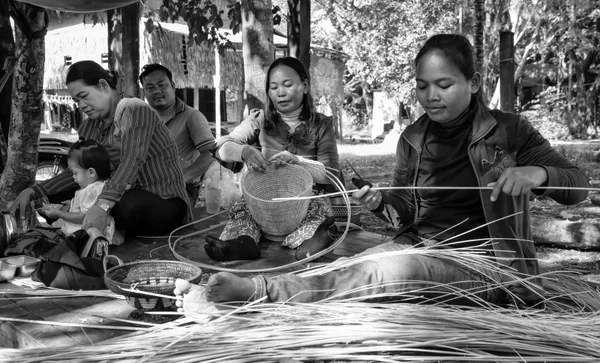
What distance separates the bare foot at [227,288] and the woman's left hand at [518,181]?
2.85 ft

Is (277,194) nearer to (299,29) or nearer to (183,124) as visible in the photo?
(183,124)

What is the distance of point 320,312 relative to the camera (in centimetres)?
187

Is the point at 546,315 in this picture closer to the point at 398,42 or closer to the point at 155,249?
the point at 155,249

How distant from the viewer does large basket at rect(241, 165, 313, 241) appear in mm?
3369

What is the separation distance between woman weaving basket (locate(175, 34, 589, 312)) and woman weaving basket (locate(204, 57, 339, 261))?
84 centimetres

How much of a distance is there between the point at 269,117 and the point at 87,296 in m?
1.60

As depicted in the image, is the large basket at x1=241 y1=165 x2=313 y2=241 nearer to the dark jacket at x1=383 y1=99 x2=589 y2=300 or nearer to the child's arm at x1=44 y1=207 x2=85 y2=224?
the child's arm at x1=44 y1=207 x2=85 y2=224

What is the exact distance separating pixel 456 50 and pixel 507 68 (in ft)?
13.3

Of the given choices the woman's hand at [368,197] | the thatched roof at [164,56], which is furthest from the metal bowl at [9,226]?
the thatched roof at [164,56]

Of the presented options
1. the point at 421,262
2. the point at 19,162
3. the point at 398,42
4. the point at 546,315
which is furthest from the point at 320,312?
the point at 398,42

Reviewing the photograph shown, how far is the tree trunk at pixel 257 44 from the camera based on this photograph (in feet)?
15.6

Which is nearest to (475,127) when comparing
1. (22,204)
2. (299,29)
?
(22,204)

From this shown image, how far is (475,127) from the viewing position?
2.29 metres

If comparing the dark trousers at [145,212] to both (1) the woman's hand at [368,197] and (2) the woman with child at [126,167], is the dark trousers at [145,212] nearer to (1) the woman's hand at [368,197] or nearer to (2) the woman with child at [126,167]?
(2) the woman with child at [126,167]
